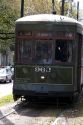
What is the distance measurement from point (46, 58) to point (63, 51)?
0.69m

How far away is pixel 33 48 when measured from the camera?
749 inches

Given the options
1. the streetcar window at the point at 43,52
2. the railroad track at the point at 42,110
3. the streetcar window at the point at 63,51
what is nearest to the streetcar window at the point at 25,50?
the streetcar window at the point at 43,52

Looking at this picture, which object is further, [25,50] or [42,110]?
[25,50]

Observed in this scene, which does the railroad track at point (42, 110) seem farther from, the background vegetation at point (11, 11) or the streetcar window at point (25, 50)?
the background vegetation at point (11, 11)

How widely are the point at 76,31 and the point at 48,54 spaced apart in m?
1.36

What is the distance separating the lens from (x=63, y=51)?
1895 centimetres

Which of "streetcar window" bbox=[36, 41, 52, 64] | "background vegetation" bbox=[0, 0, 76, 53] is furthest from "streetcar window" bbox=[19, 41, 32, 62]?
"background vegetation" bbox=[0, 0, 76, 53]

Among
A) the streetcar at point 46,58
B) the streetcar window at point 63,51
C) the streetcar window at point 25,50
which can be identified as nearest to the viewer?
the streetcar at point 46,58

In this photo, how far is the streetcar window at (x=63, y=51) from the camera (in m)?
18.9

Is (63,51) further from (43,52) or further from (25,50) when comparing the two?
(25,50)

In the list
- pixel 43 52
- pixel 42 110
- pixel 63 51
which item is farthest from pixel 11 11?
pixel 42 110

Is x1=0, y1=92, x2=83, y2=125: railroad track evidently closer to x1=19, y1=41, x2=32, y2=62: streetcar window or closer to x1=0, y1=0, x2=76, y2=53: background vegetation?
x1=19, y1=41, x2=32, y2=62: streetcar window

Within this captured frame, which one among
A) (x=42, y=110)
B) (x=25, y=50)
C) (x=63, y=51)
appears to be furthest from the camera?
(x=25, y=50)

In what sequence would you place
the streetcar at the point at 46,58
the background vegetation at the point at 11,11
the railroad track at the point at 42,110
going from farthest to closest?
1. the background vegetation at the point at 11,11
2. the streetcar at the point at 46,58
3. the railroad track at the point at 42,110
